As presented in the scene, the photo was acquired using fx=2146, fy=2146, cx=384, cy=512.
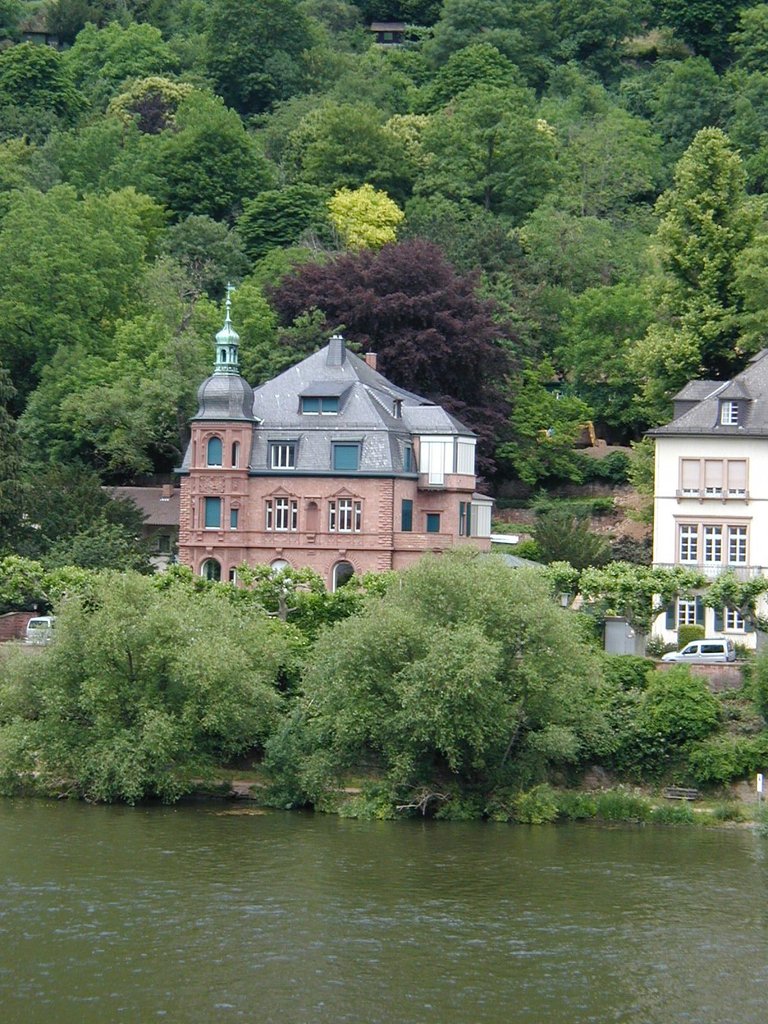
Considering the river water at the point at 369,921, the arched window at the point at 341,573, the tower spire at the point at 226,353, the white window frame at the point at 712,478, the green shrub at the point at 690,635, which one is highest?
the tower spire at the point at 226,353

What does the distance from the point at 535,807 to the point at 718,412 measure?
842 inches

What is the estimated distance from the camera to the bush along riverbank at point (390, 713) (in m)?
57.3

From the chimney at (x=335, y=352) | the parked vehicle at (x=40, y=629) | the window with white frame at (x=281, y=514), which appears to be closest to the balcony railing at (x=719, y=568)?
the window with white frame at (x=281, y=514)

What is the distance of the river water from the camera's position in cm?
3975

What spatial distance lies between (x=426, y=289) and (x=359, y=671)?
108ft

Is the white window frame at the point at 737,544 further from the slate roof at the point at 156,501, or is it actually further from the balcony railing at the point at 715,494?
the slate roof at the point at 156,501

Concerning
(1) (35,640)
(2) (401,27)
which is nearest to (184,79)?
(2) (401,27)

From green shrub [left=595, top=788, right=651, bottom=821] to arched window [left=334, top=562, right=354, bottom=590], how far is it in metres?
21.0

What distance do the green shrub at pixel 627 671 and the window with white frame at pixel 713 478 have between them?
1134 cm

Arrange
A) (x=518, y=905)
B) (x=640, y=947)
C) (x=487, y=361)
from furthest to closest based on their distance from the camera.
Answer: (x=487, y=361), (x=518, y=905), (x=640, y=947)

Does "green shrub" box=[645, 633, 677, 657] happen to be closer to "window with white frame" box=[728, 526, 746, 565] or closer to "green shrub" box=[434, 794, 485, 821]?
"window with white frame" box=[728, 526, 746, 565]

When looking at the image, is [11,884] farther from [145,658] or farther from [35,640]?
[35,640]

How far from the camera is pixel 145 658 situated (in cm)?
5922

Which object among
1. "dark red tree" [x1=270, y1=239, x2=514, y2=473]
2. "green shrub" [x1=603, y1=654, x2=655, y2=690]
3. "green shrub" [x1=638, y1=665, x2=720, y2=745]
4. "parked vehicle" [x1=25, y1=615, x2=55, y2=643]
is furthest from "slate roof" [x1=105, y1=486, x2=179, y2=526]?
"green shrub" [x1=638, y1=665, x2=720, y2=745]
